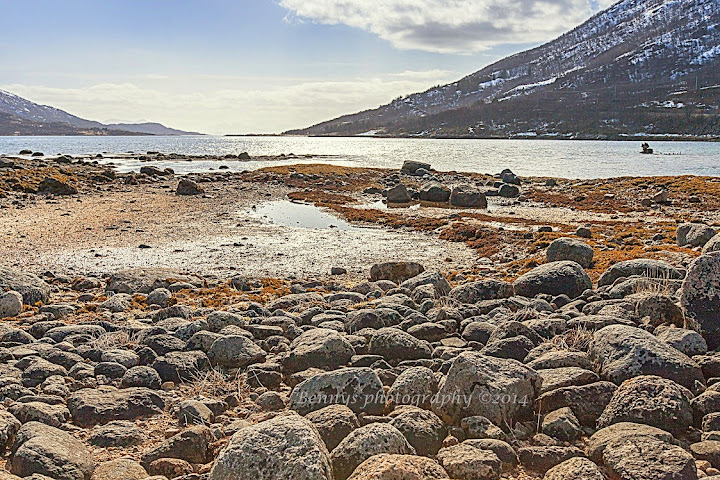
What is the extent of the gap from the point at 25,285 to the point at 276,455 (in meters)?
9.83

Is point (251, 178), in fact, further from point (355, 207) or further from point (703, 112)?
point (703, 112)

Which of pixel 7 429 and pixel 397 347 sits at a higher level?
pixel 397 347

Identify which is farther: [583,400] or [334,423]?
[583,400]

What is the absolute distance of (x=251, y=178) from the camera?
45.1m

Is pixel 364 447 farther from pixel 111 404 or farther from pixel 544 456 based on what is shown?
pixel 111 404

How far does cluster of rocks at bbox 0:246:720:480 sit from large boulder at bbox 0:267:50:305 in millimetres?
Result: 1397

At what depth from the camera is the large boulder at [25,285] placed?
11.6 meters

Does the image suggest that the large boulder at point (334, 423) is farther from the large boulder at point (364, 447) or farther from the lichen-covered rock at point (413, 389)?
the lichen-covered rock at point (413, 389)

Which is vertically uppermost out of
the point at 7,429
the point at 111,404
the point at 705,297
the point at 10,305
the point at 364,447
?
the point at 705,297

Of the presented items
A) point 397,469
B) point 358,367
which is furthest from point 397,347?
point 397,469

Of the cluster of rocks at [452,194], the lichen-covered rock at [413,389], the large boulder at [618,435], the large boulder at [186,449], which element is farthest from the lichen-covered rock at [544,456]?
the cluster of rocks at [452,194]

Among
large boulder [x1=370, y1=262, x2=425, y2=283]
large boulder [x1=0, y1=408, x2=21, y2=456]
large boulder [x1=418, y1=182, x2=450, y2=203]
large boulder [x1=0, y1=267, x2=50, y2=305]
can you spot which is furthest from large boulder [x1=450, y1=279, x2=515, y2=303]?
large boulder [x1=418, y1=182, x2=450, y2=203]

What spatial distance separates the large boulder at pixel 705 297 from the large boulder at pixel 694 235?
388 inches

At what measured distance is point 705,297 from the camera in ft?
24.0
